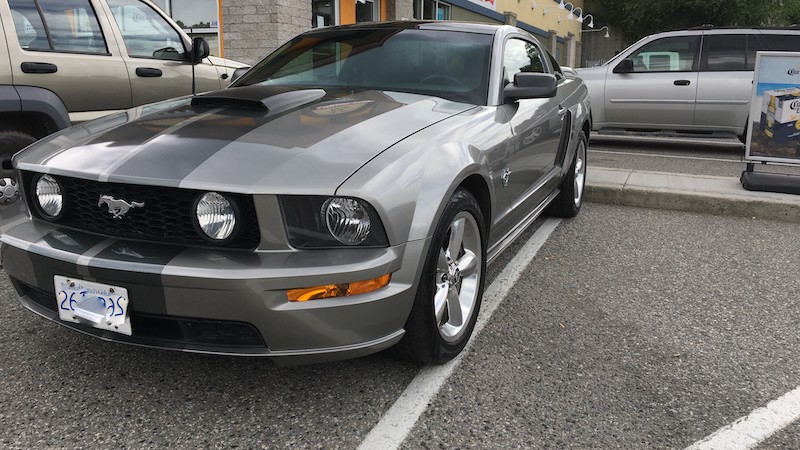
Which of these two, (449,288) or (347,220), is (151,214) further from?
(449,288)

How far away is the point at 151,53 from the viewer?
5133mm

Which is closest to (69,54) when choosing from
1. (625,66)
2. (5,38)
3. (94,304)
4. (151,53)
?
(5,38)

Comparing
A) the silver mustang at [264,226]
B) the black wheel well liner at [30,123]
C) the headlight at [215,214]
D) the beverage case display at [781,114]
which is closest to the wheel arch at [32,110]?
the black wheel well liner at [30,123]

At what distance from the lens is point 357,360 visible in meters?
2.82

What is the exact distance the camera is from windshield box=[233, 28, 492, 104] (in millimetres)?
3453

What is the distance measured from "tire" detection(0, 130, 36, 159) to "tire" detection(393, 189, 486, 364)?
9.34ft

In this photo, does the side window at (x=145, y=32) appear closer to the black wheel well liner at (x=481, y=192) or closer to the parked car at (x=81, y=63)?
the parked car at (x=81, y=63)

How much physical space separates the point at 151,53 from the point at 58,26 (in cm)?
79

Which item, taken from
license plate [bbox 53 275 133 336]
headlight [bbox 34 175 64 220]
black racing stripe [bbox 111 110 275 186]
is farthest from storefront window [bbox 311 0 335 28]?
license plate [bbox 53 275 133 336]

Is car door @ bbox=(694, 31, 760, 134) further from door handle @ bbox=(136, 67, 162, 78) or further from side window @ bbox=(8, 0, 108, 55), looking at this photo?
side window @ bbox=(8, 0, 108, 55)

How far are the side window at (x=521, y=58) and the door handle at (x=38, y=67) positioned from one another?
9.72 ft

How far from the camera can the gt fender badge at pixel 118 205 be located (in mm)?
2260

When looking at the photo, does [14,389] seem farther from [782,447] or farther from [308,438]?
[782,447]

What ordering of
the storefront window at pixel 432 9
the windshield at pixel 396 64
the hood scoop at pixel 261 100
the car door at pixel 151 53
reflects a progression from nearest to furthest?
the hood scoop at pixel 261 100 → the windshield at pixel 396 64 → the car door at pixel 151 53 → the storefront window at pixel 432 9
